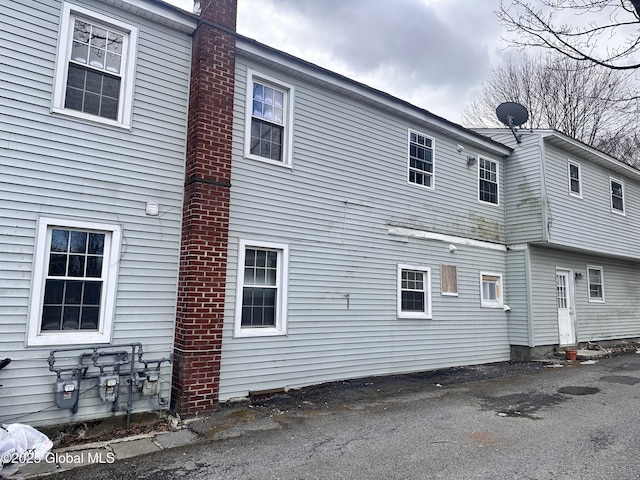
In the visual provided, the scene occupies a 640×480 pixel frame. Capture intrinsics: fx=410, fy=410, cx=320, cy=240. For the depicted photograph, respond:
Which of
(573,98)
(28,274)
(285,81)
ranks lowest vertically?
(28,274)

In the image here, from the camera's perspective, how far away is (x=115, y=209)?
18.9 ft

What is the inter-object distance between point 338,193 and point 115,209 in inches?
Answer: 167

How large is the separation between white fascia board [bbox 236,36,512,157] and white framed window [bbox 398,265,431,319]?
12.1 feet

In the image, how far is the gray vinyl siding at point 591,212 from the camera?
11.7 meters

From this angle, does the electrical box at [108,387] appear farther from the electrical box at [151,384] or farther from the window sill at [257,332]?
the window sill at [257,332]

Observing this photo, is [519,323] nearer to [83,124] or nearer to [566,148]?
[566,148]

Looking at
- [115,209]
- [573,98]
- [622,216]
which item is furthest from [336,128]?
[573,98]

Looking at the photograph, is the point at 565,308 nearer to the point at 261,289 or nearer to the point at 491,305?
the point at 491,305

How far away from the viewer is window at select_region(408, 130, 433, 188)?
1002 centimetres

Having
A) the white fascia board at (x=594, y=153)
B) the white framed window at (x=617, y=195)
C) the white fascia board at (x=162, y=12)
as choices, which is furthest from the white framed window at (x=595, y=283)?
the white fascia board at (x=162, y=12)

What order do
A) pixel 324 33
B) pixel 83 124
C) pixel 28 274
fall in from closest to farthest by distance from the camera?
pixel 28 274
pixel 83 124
pixel 324 33

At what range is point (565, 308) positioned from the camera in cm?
1273

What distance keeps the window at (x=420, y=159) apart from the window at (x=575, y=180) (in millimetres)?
5212

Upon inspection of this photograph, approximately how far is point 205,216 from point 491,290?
869 centimetres
